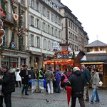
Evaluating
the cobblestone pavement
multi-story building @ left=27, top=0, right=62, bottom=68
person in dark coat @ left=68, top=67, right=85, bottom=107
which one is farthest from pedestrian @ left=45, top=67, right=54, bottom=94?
multi-story building @ left=27, top=0, right=62, bottom=68

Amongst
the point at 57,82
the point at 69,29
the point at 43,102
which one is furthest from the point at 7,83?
the point at 69,29

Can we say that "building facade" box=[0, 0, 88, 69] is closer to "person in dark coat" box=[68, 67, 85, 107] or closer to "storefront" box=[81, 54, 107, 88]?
"storefront" box=[81, 54, 107, 88]

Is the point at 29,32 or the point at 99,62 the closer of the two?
the point at 99,62

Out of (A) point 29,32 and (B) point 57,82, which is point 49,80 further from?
(A) point 29,32

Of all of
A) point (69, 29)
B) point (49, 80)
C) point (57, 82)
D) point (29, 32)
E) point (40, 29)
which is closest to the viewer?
point (49, 80)

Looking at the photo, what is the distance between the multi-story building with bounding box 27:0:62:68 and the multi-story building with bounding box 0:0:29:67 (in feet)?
6.74

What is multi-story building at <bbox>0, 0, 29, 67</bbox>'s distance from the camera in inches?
1767

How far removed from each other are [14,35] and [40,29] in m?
9.85

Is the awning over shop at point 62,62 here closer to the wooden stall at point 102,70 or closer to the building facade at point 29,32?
the wooden stall at point 102,70

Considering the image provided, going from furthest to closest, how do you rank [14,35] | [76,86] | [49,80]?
[14,35]
[49,80]
[76,86]

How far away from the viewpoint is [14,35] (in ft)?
159

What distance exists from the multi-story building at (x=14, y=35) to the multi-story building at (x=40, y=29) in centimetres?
206

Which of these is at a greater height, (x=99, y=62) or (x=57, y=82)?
(x=99, y=62)

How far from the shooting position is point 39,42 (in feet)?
188
